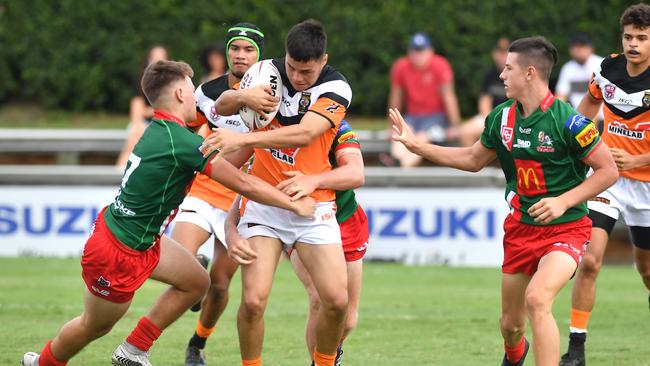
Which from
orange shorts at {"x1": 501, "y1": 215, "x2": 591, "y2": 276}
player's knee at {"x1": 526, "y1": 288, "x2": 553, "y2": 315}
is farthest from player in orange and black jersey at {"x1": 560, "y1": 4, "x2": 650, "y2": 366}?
player's knee at {"x1": 526, "y1": 288, "x2": 553, "y2": 315}

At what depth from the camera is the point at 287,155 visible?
770 cm

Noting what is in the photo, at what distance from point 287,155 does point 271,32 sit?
454 inches

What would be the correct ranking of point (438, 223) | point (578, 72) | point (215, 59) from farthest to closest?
point (578, 72)
point (438, 223)
point (215, 59)

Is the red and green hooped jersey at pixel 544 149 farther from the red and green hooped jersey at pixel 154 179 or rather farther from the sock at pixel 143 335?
the sock at pixel 143 335

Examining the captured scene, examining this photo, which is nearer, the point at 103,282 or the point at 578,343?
the point at 103,282

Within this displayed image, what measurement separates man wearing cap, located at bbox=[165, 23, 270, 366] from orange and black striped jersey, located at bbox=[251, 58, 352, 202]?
3.05 ft

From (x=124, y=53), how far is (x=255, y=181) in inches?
493

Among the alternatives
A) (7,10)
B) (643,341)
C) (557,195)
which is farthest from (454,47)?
(557,195)

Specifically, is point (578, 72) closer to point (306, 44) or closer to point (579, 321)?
point (579, 321)

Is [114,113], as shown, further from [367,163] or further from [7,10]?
[367,163]

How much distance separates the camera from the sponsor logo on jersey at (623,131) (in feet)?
29.7

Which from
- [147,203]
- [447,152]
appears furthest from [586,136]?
[147,203]

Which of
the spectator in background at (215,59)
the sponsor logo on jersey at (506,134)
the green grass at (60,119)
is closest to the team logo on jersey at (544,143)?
the sponsor logo on jersey at (506,134)

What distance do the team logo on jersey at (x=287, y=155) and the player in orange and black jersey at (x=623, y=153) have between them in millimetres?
2469
